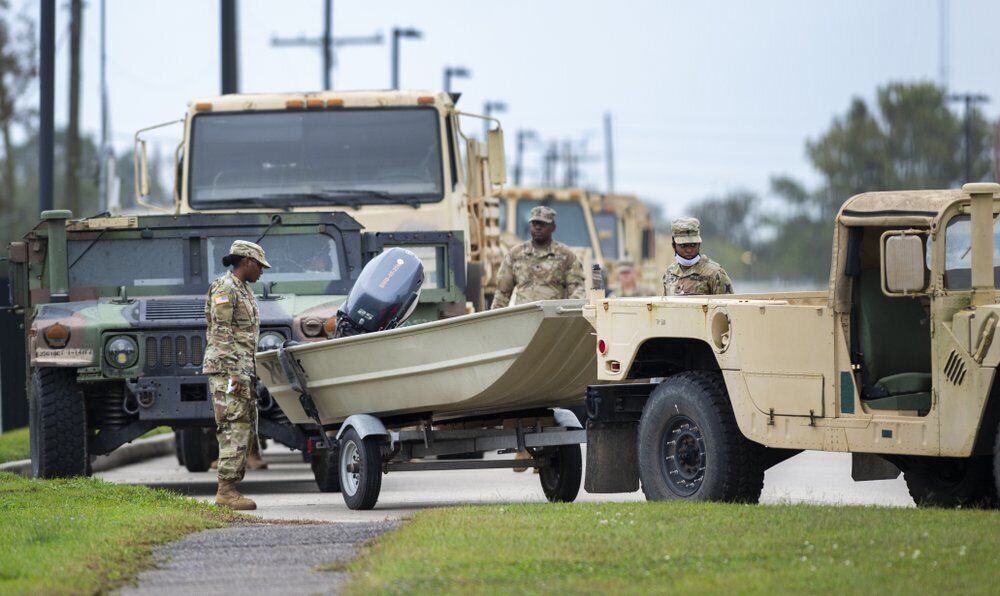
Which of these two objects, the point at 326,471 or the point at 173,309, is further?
the point at 326,471

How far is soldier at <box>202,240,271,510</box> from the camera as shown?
13.8m

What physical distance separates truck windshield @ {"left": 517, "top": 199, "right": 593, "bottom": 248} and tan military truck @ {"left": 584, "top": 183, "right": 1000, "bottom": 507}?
755 inches

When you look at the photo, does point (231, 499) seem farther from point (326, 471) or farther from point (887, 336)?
point (887, 336)

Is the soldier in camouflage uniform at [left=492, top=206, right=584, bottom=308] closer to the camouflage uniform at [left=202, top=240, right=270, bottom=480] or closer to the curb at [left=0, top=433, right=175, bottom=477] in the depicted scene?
the camouflage uniform at [left=202, top=240, right=270, bottom=480]

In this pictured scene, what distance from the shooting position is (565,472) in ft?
44.8

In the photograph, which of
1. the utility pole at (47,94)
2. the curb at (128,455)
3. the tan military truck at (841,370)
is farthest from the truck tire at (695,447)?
the utility pole at (47,94)

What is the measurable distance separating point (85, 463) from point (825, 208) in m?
94.3

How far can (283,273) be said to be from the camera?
1623 cm

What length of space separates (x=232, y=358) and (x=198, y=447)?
5.19 m

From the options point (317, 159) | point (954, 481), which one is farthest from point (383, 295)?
point (317, 159)

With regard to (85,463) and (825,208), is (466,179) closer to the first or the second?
(85,463)

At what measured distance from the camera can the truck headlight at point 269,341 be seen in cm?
1505

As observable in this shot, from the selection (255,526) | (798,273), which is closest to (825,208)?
(798,273)

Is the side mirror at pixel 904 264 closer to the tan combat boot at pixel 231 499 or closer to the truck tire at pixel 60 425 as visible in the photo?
the tan combat boot at pixel 231 499
